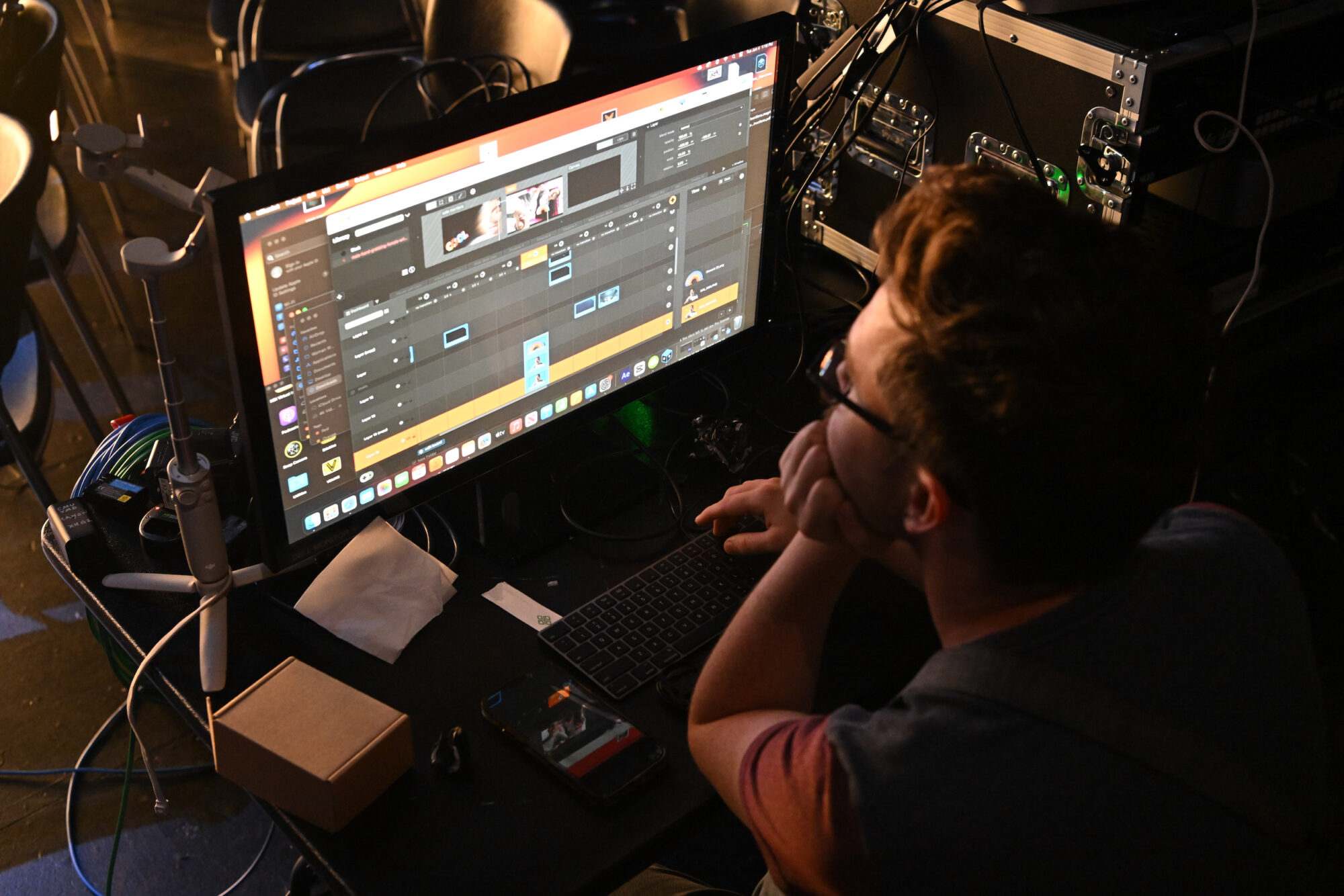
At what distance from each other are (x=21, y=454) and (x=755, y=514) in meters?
1.40

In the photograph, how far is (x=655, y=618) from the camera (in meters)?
1.17

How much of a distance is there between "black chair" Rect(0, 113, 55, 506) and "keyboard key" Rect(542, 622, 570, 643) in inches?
46.9

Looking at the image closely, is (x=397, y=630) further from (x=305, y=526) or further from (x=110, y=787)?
(x=110, y=787)

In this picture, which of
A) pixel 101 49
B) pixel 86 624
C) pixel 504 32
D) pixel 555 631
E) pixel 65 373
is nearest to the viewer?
pixel 555 631

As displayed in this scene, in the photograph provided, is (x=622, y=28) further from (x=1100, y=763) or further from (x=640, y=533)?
(x=1100, y=763)

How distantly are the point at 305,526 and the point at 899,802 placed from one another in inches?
24.5

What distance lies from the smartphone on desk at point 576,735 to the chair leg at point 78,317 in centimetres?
152

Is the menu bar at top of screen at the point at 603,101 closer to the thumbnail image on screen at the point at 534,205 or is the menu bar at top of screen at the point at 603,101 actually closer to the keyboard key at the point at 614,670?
Result: the thumbnail image on screen at the point at 534,205

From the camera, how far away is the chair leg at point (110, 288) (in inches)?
108

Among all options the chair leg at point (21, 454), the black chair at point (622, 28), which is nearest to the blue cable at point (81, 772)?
the chair leg at point (21, 454)

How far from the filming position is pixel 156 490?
4.20ft

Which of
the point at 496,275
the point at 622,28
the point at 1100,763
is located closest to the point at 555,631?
the point at 496,275

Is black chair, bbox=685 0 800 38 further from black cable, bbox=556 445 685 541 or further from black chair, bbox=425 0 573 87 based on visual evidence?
black cable, bbox=556 445 685 541

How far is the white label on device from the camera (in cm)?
118
